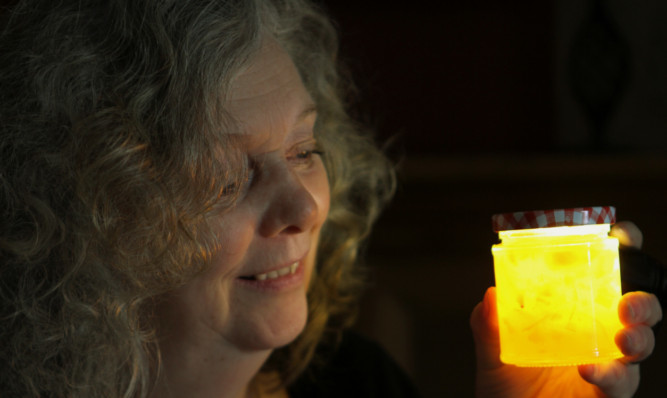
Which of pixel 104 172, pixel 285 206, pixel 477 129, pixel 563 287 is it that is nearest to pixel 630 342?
pixel 563 287

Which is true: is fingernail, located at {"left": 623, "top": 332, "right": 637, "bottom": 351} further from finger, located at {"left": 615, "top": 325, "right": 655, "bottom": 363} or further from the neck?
the neck

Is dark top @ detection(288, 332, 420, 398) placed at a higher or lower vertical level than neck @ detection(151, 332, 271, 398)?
lower

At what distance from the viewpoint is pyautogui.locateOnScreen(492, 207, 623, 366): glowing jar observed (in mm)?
815

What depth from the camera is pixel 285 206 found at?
3.20 feet

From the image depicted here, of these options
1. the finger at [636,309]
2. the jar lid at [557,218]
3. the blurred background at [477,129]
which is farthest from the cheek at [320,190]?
the blurred background at [477,129]

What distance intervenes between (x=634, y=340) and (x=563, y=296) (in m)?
0.11

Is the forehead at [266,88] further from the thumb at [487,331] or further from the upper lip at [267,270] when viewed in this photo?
the thumb at [487,331]

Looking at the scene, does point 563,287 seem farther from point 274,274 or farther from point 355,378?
point 355,378

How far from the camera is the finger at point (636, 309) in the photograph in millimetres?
841

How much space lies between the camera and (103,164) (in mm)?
922

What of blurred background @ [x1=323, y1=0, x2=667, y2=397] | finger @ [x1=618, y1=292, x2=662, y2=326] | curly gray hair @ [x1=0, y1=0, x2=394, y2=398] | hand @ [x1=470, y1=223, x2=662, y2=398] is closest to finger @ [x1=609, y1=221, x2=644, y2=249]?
hand @ [x1=470, y1=223, x2=662, y2=398]

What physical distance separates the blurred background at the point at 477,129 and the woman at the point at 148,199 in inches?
35.2

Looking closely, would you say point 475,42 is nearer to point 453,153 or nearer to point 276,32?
point 453,153

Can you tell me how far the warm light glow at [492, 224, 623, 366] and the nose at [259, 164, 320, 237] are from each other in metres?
0.29
